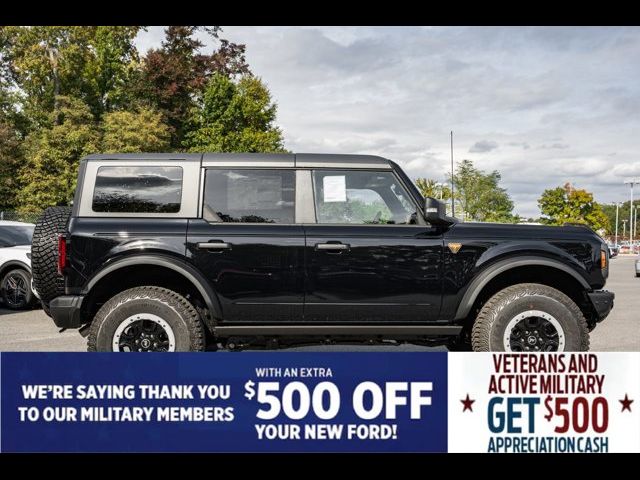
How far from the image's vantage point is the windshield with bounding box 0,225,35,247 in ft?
37.3

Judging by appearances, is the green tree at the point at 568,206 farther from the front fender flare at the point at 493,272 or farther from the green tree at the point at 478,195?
the front fender flare at the point at 493,272

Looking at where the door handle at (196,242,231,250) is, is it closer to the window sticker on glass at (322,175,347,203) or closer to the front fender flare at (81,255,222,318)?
the front fender flare at (81,255,222,318)

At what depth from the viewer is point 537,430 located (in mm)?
2818

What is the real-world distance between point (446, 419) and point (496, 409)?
0.23m

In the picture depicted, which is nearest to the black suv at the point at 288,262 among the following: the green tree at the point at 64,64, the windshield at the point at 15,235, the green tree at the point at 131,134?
the windshield at the point at 15,235

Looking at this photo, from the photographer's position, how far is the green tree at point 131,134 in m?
31.0

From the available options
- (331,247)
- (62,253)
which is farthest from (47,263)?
(331,247)

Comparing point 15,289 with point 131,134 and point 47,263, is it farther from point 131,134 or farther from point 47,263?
point 131,134

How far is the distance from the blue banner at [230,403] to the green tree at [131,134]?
2920 cm

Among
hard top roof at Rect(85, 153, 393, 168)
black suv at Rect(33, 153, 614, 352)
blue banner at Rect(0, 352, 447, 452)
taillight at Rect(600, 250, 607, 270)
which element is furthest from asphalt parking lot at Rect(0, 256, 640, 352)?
blue banner at Rect(0, 352, 447, 452)

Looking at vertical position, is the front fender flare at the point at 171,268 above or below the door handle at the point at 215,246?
below

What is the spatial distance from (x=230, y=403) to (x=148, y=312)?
2.47 metres

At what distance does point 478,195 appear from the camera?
48.0 metres

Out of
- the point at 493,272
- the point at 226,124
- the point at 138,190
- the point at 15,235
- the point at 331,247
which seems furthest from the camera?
the point at 226,124
